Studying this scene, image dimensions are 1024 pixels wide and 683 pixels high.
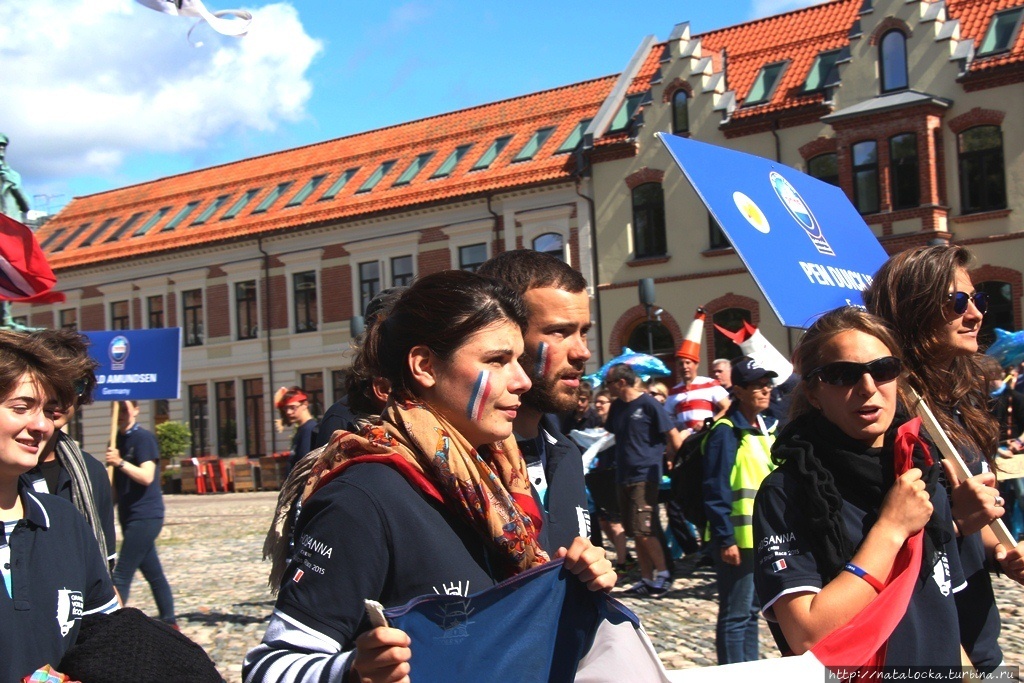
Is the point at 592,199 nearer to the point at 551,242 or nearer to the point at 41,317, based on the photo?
the point at 551,242

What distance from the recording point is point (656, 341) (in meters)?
30.7

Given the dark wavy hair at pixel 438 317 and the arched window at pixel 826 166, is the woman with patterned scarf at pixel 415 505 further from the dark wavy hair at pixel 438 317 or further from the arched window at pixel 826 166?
the arched window at pixel 826 166

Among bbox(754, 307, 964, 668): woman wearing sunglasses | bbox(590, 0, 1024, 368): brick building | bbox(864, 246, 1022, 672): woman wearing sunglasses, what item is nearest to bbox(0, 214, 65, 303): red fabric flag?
bbox(864, 246, 1022, 672): woman wearing sunglasses

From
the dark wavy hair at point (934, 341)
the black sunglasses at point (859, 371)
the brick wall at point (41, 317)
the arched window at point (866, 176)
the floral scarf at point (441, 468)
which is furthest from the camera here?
the brick wall at point (41, 317)

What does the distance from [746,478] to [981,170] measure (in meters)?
22.3

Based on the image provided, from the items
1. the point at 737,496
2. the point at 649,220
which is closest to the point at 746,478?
the point at 737,496

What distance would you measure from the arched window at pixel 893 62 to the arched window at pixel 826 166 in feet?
6.60

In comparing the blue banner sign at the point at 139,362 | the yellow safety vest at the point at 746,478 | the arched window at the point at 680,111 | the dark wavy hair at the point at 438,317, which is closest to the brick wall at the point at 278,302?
the arched window at the point at 680,111

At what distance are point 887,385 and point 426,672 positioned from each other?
4.90ft

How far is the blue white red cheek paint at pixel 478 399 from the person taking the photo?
2.43 meters

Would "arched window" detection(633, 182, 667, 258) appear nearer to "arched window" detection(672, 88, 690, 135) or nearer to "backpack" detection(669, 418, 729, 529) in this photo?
"arched window" detection(672, 88, 690, 135)

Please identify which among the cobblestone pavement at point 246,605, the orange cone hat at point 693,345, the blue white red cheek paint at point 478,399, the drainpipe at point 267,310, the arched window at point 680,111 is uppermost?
the arched window at point 680,111

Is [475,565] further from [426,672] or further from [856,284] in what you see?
[856,284]

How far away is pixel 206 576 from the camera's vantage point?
42.2ft
